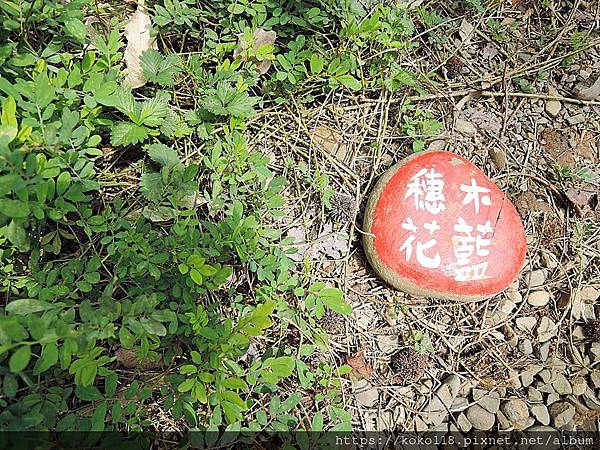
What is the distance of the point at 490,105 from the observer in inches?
98.7

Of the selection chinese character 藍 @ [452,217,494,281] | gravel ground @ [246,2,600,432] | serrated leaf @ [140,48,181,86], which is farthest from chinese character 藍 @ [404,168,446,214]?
serrated leaf @ [140,48,181,86]

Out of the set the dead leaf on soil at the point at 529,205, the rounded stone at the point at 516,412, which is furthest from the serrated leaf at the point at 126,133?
the rounded stone at the point at 516,412

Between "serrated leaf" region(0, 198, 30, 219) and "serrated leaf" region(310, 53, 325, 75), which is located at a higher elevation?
"serrated leaf" region(310, 53, 325, 75)

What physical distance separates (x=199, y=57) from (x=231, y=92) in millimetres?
324

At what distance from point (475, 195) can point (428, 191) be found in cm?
18

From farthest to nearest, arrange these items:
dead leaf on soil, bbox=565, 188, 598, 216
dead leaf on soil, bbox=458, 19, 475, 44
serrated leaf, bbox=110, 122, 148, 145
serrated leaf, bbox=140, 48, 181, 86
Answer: dead leaf on soil, bbox=458, 19, 475, 44 → dead leaf on soil, bbox=565, 188, 598, 216 → serrated leaf, bbox=140, 48, 181, 86 → serrated leaf, bbox=110, 122, 148, 145

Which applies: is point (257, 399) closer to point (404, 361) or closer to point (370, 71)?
point (404, 361)

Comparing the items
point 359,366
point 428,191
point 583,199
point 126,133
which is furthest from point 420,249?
point 126,133

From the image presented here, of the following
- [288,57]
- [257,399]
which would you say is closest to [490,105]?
[288,57]

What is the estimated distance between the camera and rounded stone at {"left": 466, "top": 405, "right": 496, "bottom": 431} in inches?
82.2

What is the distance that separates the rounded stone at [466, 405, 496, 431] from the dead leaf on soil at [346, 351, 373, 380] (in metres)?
0.42

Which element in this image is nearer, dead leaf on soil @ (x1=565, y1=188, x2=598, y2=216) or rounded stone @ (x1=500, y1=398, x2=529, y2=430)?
rounded stone @ (x1=500, y1=398, x2=529, y2=430)

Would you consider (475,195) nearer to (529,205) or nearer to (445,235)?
(445,235)

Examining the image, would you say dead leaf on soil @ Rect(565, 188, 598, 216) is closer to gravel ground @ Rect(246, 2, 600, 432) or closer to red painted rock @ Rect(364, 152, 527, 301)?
gravel ground @ Rect(246, 2, 600, 432)
